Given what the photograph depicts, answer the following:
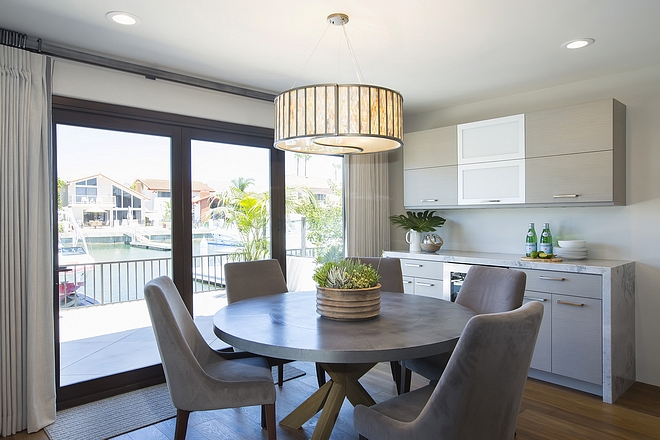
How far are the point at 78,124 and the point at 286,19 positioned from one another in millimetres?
1657

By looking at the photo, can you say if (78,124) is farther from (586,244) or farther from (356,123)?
(586,244)

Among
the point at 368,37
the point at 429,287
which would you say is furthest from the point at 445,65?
the point at 429,287

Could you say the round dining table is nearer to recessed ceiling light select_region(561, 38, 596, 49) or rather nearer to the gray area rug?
the gray area rug

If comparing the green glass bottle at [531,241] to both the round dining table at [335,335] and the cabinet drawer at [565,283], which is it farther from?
the round dining table at [335,335]

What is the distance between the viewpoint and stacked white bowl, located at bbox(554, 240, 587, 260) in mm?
3572

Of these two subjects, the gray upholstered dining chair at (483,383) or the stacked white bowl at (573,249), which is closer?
the gray upholstered dining chair at (483,383)

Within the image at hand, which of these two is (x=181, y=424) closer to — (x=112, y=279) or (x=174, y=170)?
(x=112, y=279)

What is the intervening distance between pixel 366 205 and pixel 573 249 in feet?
6.95

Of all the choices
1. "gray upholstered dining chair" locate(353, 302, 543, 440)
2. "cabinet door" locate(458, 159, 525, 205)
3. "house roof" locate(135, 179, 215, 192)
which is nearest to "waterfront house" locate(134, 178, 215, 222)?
"house roof" locate(135, 179, 215, 192)

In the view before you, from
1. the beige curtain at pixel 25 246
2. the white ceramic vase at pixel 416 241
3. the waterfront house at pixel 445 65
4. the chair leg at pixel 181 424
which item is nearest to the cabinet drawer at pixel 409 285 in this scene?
the white ceramic vase at pixel 416 241

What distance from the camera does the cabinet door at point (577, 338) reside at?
125 inches

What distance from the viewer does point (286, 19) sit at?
2.55 meters

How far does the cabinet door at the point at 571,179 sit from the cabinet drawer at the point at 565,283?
60cm

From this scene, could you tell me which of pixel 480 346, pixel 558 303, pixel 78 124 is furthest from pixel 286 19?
pixel 558 303
